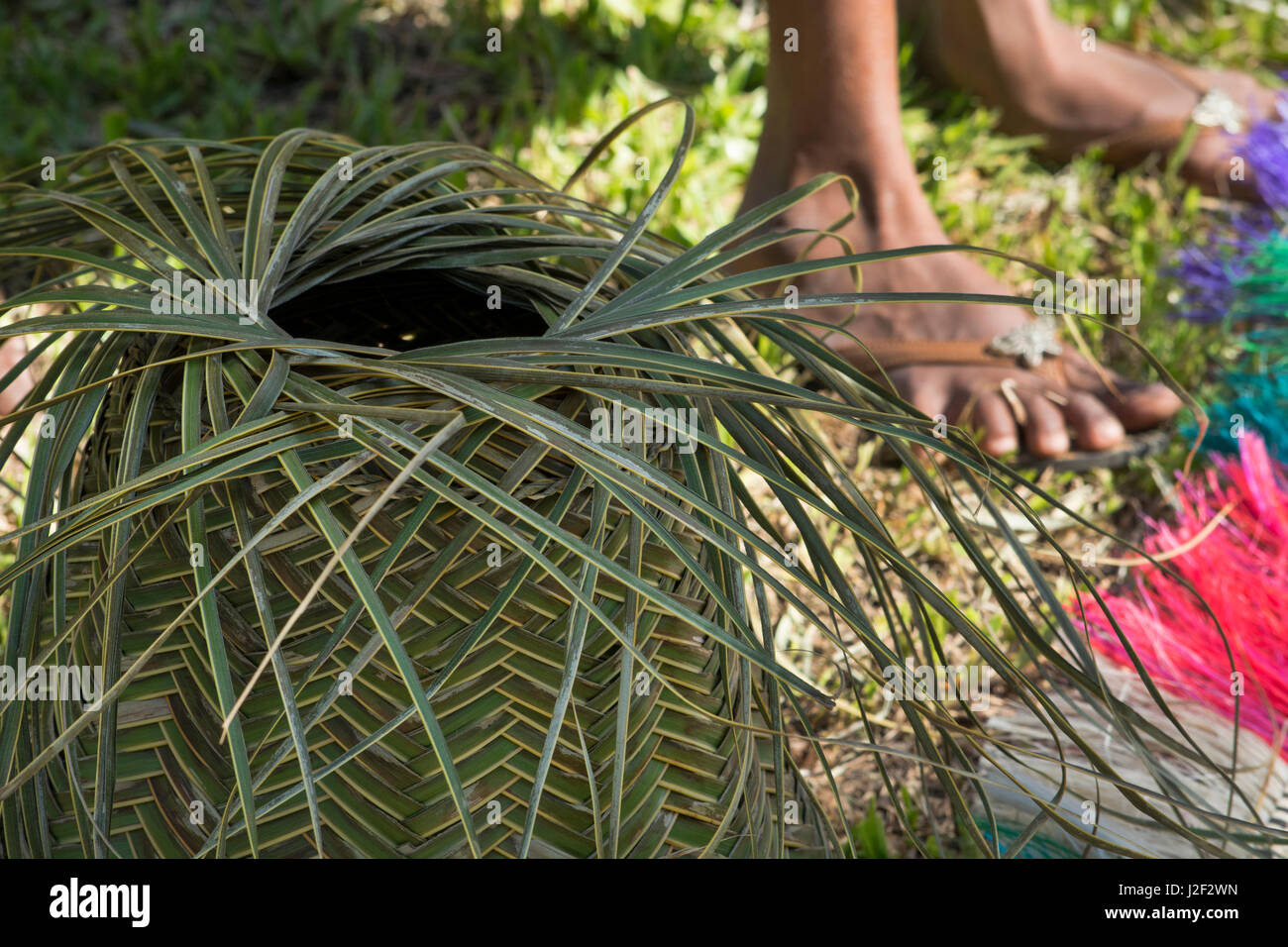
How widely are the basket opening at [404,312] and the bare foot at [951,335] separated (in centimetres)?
67

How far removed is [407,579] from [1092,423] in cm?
107

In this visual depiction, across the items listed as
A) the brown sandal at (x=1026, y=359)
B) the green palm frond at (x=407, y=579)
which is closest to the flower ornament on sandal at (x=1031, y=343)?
the brown sandal at (x=1026, y=359)

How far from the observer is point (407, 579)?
54cm

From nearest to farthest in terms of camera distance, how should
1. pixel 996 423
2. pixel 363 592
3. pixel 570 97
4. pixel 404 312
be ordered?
pixel 363 592 → pixel 404 312 → pixel 996 423 → pixel 570 97

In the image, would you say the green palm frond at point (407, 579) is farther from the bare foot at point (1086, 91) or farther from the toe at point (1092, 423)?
the bare foot at point (1086, 91)

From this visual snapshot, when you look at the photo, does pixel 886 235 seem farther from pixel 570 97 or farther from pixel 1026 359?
pixel 570 97

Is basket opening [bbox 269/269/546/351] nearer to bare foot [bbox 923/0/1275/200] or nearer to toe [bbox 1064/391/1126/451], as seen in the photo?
toe [bbox 1064/391/1126/451]

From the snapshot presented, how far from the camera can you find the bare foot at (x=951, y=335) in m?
1.37

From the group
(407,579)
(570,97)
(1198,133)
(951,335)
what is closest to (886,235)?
(951,335)

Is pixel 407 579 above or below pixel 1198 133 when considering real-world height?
below

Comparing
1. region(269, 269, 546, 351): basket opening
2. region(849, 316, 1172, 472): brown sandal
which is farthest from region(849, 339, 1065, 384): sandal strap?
region(269, 269, 546, 351): basket opening

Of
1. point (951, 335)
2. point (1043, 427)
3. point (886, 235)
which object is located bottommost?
point (1043, 427)

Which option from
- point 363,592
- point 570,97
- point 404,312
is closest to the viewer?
point 363,592

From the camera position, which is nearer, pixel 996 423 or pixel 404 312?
pixel 404 312
